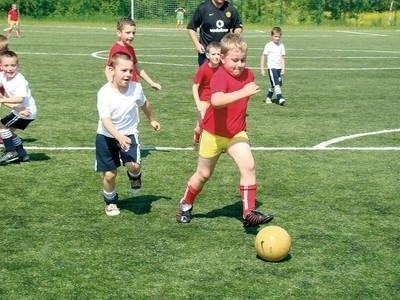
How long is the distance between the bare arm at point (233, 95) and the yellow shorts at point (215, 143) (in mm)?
404

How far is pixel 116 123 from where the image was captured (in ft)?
23.1

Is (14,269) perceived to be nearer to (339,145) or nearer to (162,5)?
(339,145)

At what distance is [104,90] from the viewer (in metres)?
6.94

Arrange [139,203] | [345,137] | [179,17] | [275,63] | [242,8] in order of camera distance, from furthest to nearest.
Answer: [242,8], [179,17], [275,63], [345,137], [139,203]

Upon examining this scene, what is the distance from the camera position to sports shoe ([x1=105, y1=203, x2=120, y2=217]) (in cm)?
705

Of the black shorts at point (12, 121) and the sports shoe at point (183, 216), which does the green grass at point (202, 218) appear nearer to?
the sports shoe at point (183, 216)

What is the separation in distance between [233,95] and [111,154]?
160 centimetres

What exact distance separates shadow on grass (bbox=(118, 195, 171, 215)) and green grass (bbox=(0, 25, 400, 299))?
0.04 ft

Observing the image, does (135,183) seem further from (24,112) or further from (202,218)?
(24,112)

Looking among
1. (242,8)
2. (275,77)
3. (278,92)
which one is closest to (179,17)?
(242,8)

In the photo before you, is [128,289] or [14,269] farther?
[14,269]

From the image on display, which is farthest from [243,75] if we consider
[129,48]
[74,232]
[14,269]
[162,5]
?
[162,5]

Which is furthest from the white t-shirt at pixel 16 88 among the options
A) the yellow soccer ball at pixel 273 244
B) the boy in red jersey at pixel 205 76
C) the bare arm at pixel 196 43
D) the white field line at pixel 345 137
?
the yellow soccer ball at pixel 273 244

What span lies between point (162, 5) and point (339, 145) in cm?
4849
